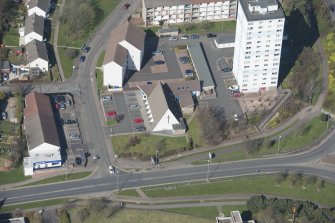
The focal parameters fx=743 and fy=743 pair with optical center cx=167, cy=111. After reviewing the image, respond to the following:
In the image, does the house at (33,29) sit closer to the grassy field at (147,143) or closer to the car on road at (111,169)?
the grassy field at (147,143)

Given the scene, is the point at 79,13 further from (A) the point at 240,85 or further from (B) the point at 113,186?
(B) the point at 113,186

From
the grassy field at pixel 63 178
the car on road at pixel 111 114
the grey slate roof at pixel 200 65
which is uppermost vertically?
the grey slate roof at pixel 200 65

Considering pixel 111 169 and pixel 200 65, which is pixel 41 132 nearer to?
pixel 111 169

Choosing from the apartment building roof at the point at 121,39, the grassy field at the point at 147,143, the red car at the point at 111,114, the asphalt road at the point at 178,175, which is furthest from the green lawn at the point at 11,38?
the asphalt road at the point at 178,175

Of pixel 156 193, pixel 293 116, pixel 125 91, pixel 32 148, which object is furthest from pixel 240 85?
pixel 32 148

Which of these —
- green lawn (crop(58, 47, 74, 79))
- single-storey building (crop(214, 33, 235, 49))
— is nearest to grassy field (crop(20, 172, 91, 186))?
green lawn (crop(58, 47, 74, 79))

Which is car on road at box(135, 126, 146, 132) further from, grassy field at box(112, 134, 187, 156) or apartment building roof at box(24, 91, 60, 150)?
apartment building roof at box(24, 91, 60, 150)

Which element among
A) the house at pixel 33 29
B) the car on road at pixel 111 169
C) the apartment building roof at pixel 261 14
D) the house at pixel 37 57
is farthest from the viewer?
the house at pixel 33 29
